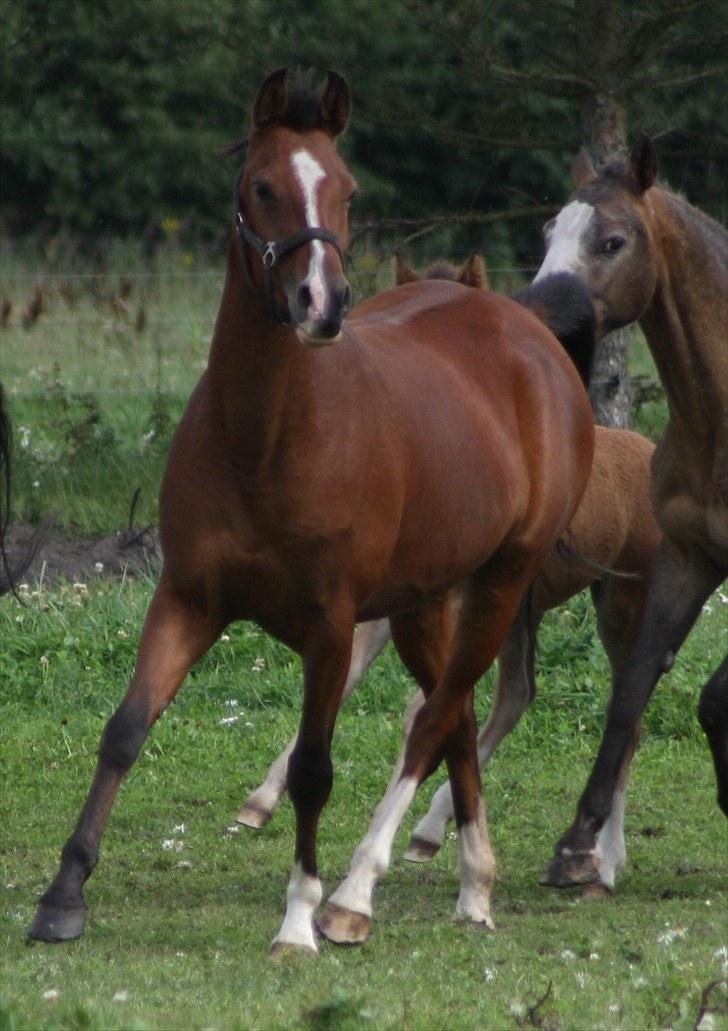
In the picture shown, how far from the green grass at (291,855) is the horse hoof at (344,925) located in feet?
0.16

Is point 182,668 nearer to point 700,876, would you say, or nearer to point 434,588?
point 434,588

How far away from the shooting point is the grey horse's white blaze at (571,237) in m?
6.14

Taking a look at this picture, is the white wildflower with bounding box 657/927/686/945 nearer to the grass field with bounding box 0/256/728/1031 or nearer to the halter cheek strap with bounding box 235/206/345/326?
the grass field with bounding box 0/256/728/1031

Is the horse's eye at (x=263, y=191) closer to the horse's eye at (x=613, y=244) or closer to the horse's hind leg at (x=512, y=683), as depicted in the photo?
the horse's eye at (x=613, y=244)

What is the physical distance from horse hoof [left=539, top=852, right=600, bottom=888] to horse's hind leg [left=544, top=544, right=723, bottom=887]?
6 cm

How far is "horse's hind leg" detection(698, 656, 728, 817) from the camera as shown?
605 cm

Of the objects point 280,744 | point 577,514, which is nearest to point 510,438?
point 577,514

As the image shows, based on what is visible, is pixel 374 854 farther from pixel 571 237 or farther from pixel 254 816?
pixel 571 237

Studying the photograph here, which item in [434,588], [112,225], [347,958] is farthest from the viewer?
[112,225]

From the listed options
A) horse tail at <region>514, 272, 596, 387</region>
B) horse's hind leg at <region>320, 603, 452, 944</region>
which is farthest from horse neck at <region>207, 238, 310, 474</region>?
horse tail at <region>514, 272, 596, 387</region>

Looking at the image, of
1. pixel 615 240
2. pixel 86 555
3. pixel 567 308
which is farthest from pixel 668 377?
pixel 86 555

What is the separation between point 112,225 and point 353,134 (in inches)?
180

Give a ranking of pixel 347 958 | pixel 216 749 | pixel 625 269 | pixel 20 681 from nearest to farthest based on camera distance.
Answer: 1. pixel 347 958
2. pixel 625 269
3. pixel 216 749
4. pixel 20 681

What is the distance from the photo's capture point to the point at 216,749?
25.2 ft
